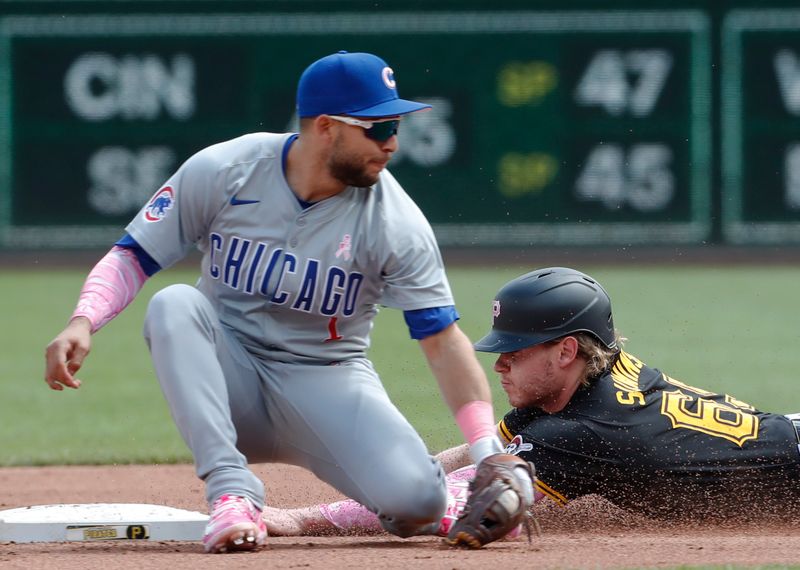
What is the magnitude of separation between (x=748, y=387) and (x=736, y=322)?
3457 millimetres

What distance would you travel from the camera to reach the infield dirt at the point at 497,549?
3.43 m

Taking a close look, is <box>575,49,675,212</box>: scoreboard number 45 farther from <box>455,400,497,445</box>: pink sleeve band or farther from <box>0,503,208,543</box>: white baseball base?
<box>455,400,497,445</box>: pink sleeve band

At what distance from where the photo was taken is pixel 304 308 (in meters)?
3.98

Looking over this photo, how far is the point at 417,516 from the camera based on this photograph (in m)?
3.78

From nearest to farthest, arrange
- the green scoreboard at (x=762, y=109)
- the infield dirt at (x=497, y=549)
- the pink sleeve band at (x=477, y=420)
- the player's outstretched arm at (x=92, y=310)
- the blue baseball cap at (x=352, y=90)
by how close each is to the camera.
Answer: the infield dirt at (x=497, y=549) < the player's outstretched arm at (x=92, y=310) < the pink sleeve band at (x=477, y=420) < the blue baseball cap at (x=352, y=90) < the green scoreboard at (x=762, y=109)

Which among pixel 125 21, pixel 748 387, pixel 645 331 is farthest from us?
pixel 125 21

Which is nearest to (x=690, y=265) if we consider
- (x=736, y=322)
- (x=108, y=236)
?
(x=736, y=322)

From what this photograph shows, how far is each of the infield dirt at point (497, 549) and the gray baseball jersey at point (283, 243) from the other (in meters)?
0.65

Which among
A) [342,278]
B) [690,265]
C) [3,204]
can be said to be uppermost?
[342,278]

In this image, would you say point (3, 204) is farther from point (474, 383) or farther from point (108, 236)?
point (474, 383)

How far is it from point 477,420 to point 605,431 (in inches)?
19.5

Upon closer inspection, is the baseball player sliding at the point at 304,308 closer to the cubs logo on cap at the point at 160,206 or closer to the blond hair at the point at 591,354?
the cubs logo on cap at the point at 160,206

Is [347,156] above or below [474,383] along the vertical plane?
above

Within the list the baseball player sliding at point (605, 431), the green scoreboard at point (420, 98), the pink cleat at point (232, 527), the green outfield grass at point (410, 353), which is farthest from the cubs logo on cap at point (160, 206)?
the green scoreboard at point (420, 98)
